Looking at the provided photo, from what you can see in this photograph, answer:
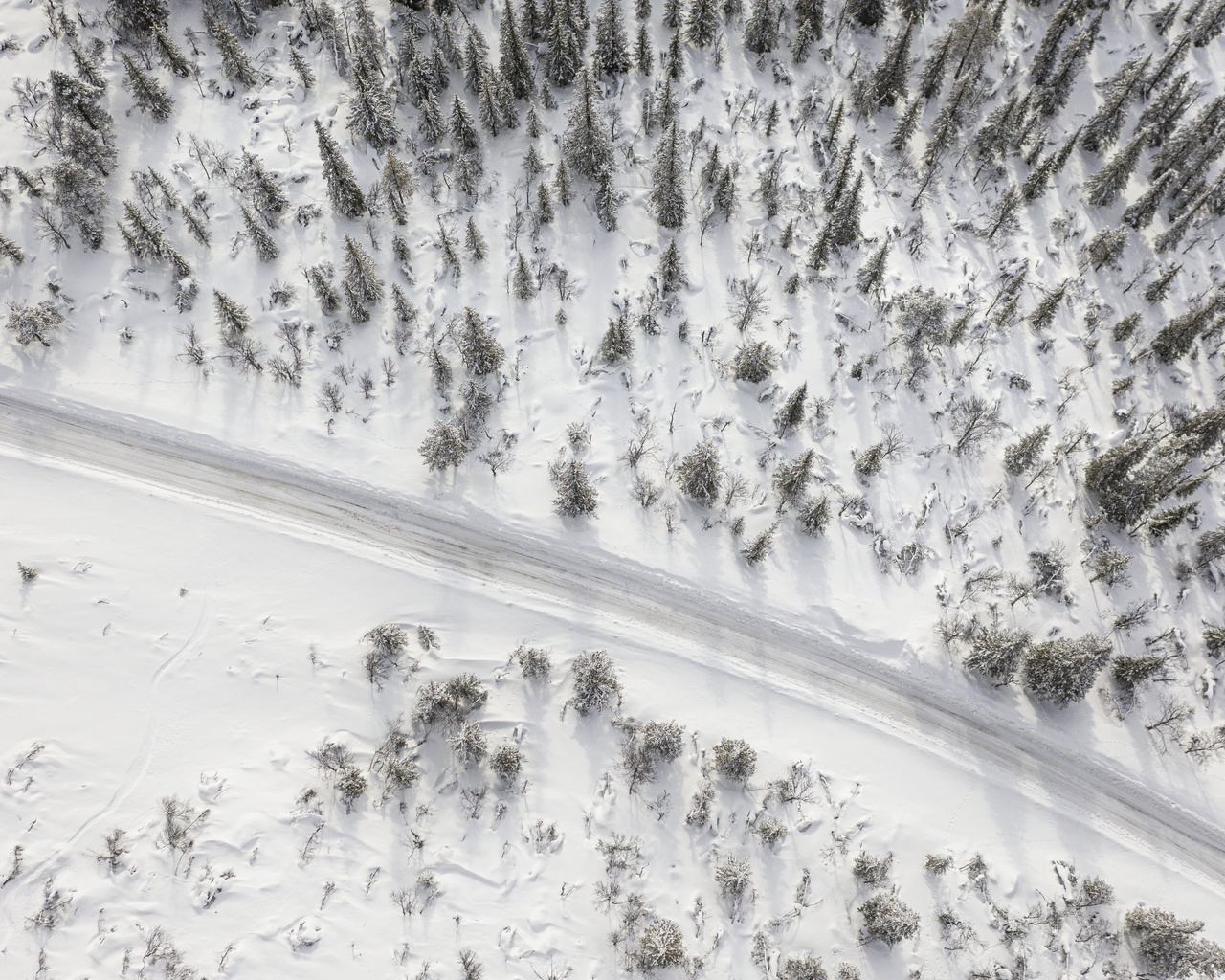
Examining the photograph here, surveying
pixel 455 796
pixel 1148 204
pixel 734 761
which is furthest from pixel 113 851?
pixel 1148 204

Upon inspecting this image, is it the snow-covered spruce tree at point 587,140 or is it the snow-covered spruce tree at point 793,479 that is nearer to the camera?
the snow-covered spruce tree at point 793,479

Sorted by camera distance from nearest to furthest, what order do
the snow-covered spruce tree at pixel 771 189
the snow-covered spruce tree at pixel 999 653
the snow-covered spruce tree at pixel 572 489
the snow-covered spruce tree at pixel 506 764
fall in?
1. the snow-covered spruce tree at pixel 506 764
2. the snow-covered spruce tree at pixel 999 653
3. the snow-covered spruce tree at pixel 572 489
4. the snow-covered spruce tree at pixel 771 189

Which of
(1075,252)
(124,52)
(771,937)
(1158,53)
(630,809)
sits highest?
(1158,53)

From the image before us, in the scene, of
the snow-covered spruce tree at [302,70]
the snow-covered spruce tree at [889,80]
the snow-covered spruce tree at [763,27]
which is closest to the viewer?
the snow-covered spruce tree at [302,70]

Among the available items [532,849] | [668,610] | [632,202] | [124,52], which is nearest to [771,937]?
[532,849]

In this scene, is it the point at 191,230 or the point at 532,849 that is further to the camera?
the point at 191,230

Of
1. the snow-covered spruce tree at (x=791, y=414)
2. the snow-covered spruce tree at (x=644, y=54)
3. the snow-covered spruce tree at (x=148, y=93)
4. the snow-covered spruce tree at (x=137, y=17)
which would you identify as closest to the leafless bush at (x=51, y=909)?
the snow-covered spruce tree at (x=791, y=414)

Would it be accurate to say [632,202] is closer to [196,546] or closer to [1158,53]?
[196,546]

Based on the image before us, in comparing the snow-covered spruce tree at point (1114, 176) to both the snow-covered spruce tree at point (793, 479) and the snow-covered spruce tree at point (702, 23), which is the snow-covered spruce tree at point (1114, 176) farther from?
the snow-covered spruce tree at point (793, 479)
